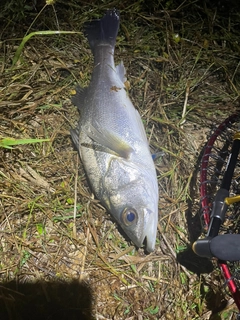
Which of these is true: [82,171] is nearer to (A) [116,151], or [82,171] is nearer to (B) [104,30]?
(A) [116,151]

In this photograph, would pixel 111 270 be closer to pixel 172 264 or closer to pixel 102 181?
pixel 172 264

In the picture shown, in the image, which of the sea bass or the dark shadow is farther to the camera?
the dark shadow

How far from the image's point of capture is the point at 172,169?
8.89ft

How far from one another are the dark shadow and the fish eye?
0.63 metres

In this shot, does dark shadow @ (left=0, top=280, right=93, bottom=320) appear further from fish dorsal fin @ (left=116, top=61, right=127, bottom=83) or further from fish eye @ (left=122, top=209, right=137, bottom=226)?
fish dorsal fin @ (left=116, top=61, right=127, bottom=83)

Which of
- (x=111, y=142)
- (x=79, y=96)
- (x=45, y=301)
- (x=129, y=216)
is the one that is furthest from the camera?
(x=79, y=96)

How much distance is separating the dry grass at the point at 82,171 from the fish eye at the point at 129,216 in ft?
1.24

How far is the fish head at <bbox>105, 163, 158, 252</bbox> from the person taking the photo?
7.34ft

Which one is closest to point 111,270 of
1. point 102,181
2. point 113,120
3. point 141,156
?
point 102,181

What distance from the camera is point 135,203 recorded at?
2244mm

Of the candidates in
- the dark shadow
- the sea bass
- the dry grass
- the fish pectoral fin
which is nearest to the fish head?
the sea bass

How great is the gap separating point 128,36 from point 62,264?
1.89 m

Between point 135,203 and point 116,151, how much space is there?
361 millimetres

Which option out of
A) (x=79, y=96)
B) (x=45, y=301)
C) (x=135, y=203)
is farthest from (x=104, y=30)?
(x=45, y=301)
